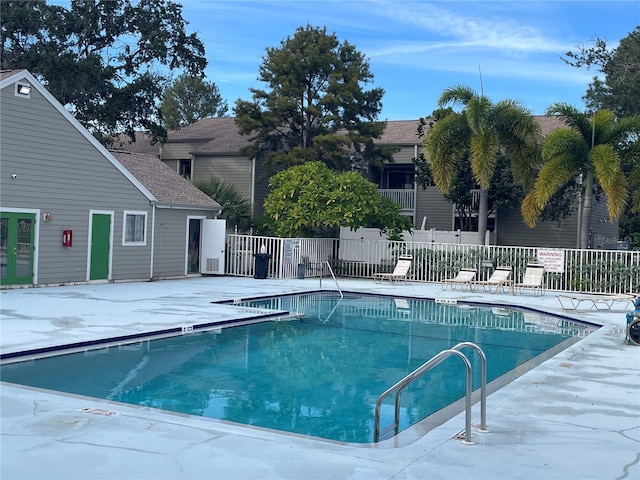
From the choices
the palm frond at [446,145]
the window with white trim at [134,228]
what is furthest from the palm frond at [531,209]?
the window with white trim at [134,228]

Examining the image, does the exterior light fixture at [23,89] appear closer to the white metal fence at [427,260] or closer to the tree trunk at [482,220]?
the white metal fence at [427,260]

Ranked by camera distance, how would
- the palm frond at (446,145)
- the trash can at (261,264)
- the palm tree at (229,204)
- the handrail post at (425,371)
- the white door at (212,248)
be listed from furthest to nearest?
the palm tree at (229,204) < the palm frond at (446,145) < the white door at (212,248) < the trash can at (261,264) < the handrail post at (425,371)

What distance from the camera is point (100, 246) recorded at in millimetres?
20688

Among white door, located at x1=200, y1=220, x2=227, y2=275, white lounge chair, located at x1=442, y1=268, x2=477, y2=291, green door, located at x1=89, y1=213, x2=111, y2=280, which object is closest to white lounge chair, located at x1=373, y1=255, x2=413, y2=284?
white lounge chair, located at x1=442, y1=268, x2=477, y2=291

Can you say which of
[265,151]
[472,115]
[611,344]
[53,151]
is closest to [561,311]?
[611,344]

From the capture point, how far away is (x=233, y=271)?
25547 millimetres

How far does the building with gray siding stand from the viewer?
17.9m

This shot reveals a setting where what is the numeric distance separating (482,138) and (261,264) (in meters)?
9.11

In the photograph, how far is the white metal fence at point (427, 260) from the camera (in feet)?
73.4

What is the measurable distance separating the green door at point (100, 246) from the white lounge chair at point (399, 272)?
8.97 meters

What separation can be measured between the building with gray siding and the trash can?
2490 mm

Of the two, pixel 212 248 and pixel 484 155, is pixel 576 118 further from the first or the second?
pixel 212 248

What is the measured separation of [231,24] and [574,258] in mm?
14822

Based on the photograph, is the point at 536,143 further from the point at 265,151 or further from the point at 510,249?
the point at 265,151
